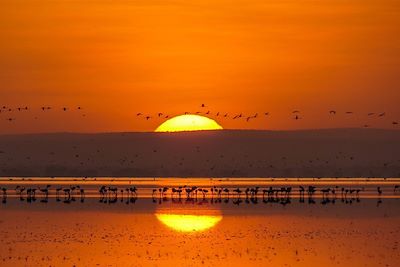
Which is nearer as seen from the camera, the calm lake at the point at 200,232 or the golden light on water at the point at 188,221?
the calm lake at the point at 200,232

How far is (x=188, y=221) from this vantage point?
170 ft

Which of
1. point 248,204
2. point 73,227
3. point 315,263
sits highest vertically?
point 248,204

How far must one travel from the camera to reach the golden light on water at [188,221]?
47438mm

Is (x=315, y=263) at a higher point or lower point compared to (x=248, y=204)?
lower

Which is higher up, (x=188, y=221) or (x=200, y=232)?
(x=188, y=221)

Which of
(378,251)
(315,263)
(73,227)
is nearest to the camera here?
(315,263)

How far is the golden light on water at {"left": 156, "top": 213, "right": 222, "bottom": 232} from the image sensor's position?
47.4m

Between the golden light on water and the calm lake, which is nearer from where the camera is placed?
the calm lake

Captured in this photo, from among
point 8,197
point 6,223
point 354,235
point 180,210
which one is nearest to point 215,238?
point 354,235

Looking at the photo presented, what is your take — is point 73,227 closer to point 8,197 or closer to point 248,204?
point 248,204

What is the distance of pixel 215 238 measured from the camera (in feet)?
139

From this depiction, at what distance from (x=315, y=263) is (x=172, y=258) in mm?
4828

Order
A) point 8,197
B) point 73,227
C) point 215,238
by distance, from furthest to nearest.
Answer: point 8,197 → point 73,227 → point 215,238

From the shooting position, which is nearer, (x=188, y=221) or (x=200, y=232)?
(x=200, y=232)
